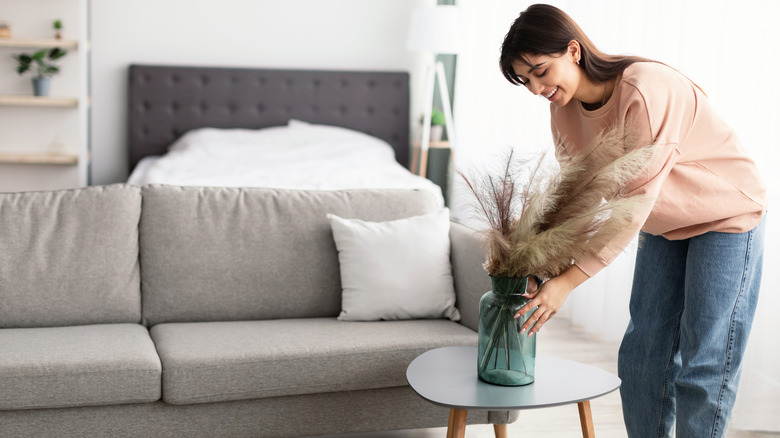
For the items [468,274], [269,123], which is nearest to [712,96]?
[468,274]

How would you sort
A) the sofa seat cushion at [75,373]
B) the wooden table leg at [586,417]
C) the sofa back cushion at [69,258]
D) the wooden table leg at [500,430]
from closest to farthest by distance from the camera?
the wooden table leg at [586,417] → the sofa seat cushion at [75,373] → the wooden table leg at [500,430] → the sofa back cushion at [69,258]

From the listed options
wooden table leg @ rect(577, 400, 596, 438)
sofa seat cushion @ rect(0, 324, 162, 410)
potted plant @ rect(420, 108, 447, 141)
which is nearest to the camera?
wooden table leg @ rect(577, 400, 596, 438)

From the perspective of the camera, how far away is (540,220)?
4.94 ft

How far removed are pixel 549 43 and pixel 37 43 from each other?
3.76m

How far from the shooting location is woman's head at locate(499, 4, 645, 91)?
58.8 inches

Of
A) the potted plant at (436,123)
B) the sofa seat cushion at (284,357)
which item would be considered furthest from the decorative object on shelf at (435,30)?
the sofa seat cushion at (284,357)

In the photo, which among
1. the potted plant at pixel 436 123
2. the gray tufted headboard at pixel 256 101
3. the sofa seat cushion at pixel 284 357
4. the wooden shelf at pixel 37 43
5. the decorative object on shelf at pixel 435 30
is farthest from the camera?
the potted plant at pixel 436 123

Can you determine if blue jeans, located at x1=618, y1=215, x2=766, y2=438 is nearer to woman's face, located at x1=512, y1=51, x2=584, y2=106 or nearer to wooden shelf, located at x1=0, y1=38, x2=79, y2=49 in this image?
woman's face, located at x1=512, y1=51, x2=584, y2=106

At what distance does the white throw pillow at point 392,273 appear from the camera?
7.72 feet

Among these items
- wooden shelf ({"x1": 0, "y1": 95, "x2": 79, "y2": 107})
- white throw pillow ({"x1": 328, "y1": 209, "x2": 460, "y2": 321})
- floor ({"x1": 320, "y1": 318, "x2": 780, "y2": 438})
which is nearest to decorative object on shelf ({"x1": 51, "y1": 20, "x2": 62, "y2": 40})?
wooden shelf ({"x1": 0, "y1": 95, "x2": 79, "y2": 107})

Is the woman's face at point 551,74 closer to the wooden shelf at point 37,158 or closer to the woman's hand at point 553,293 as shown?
the woman's hand at point 553,293

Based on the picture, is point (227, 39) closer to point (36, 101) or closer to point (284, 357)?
point (36, 101)

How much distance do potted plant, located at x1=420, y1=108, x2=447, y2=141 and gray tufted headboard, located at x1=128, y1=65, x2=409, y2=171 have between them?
243 millimetres

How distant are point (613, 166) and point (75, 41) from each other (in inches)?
156
